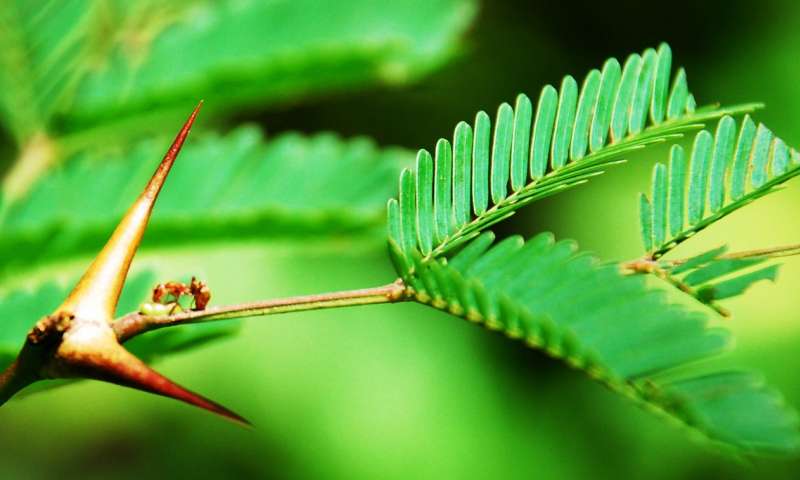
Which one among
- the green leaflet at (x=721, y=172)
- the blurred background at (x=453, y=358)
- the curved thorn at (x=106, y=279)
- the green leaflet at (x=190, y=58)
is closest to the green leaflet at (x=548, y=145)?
the green leaflet at (x=721, y=172)

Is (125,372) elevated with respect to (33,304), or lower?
lower

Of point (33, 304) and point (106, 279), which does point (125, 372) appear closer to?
point (106, 279)

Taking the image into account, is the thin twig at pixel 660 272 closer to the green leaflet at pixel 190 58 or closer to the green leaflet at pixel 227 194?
the green leaflet at pixel 227 194

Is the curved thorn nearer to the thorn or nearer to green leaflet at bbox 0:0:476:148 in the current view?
the thorn

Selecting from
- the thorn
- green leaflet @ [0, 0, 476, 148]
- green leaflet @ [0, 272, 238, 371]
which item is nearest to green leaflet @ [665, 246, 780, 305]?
the thorn

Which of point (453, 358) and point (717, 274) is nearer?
point (717, 274)

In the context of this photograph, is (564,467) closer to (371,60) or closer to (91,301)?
(371,60)

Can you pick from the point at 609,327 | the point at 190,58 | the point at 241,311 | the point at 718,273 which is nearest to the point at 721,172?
the point at 718,273
